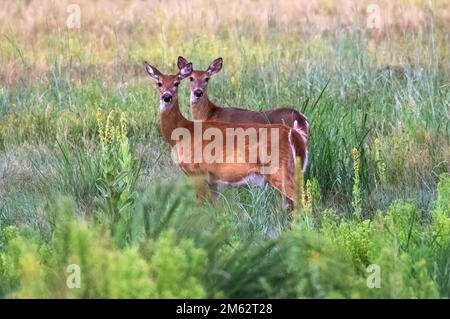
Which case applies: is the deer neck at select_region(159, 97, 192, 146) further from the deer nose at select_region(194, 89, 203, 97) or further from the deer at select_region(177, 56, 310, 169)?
the deer nose at select_region(194, 89, 203, 97)

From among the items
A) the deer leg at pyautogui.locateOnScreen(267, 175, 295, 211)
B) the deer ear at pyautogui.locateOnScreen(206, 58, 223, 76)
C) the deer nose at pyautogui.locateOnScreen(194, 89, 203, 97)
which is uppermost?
the deer ear at pyautogui.locateOnScreen(206, 58, 223, 76)

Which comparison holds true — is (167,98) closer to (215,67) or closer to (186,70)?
(186,70)

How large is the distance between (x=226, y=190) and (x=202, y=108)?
1532mm

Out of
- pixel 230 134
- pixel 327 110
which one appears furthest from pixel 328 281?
pixel 327 110

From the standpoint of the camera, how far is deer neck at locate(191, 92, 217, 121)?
9.10 meters

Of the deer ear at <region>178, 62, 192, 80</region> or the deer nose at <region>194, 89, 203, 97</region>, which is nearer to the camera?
the deer ear at <region>178, 62, 192, 80</region>

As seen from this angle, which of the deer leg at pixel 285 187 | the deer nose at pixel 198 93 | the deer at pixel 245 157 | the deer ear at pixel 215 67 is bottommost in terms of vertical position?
the deer leg at pixel 285 187

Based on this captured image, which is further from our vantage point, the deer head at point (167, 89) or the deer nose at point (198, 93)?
the deer nose at point (198, 93)

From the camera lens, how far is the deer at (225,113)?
7.94 m

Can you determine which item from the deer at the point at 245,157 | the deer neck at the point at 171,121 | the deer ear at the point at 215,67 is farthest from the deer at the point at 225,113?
the deer neck at the point at 171,121

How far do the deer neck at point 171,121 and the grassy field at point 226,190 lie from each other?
0.57 feet

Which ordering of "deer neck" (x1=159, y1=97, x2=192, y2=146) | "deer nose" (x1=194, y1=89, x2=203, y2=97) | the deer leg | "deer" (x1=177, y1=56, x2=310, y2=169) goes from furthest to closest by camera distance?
"deer nose" (x1=194, y1=89, x2=203, y2=97) → "deer neck" (x1=159, y1=97, x2=192, y2=146) → "deer" (x1=177, y1=56, x2=310, y2=169) → the deer leg

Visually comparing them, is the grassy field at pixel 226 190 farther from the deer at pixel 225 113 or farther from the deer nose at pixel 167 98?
the deer nose at pixel 167 98

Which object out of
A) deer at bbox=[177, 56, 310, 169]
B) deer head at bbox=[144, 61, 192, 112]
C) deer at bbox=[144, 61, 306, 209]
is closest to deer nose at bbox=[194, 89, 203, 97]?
deer at bbox=[177, 56, 310, 169]
